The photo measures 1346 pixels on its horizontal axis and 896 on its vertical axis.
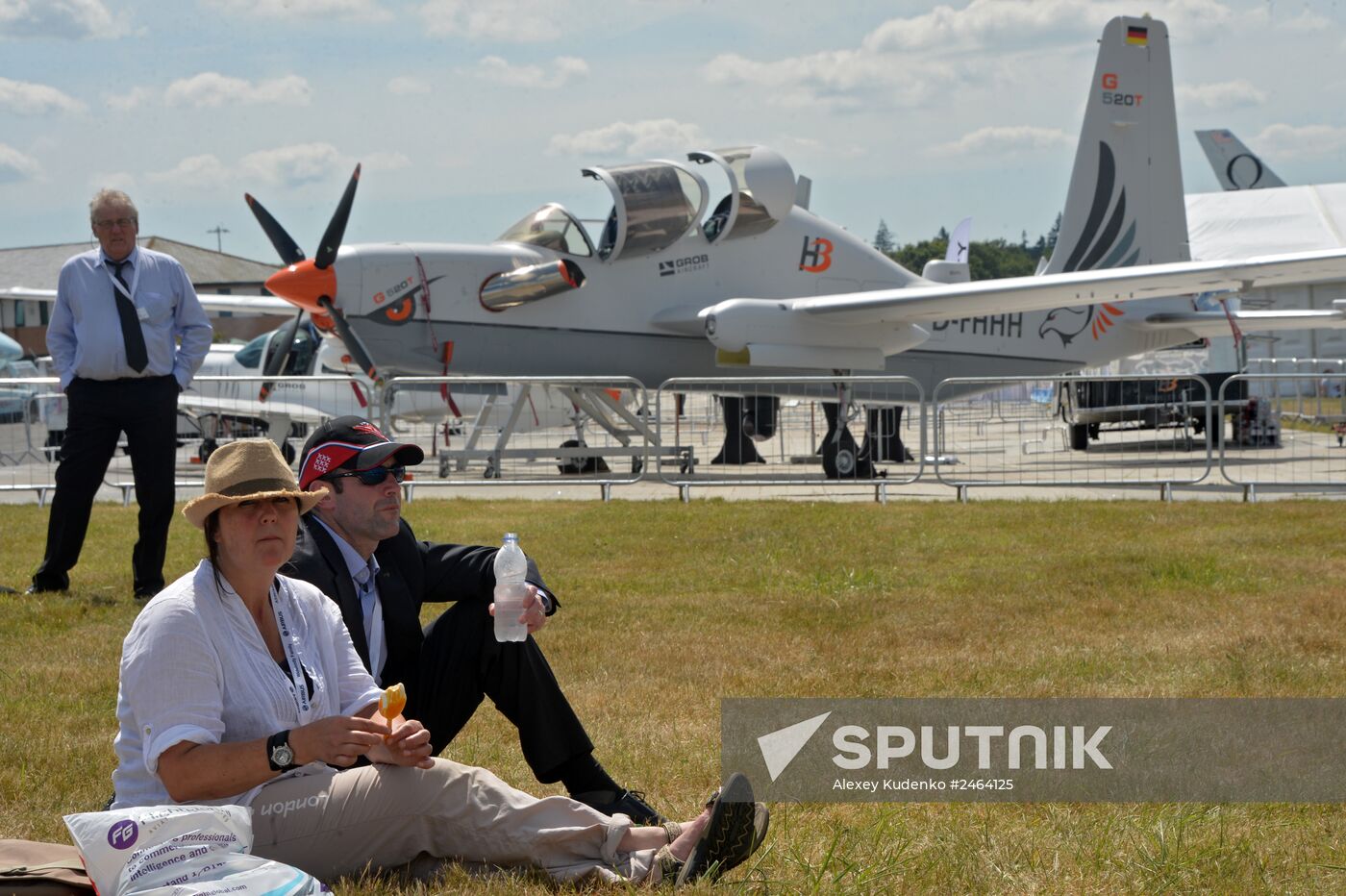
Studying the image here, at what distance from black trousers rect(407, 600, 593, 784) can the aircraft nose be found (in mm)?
10578

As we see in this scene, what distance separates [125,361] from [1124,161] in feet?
53.7

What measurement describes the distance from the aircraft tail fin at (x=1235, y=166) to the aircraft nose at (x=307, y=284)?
57627mm

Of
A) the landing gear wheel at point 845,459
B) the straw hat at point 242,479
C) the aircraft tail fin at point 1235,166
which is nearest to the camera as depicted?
the straw hat at point 242,479

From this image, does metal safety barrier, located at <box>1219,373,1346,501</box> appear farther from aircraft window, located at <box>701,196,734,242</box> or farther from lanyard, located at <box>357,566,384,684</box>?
lanyard, located at <box>357,566,384,684</box>

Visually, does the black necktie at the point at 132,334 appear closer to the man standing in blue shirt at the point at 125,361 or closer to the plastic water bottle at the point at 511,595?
the man standing in blue shirt at the point at 125,361

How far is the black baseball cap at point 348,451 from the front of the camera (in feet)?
11.3

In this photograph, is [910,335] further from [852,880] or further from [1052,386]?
[852,880]

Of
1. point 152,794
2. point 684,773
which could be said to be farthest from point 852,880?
point 152,794

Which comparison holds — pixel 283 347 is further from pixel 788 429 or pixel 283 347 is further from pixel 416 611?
pixel 416 611

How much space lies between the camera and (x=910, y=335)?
16.8 meters

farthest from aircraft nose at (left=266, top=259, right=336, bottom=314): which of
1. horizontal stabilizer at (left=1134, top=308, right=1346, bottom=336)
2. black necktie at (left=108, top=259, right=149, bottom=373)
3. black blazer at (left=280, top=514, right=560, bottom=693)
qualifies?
horizontal stabilizer at (left=1134, top=308, right=1346, bottom=336)

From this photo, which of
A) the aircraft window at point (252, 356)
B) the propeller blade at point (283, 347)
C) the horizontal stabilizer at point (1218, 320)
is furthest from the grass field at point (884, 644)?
the aircraft window at point (252, 356)

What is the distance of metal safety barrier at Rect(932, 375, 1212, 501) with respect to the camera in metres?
11.9

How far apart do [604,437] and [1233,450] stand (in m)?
6.50
